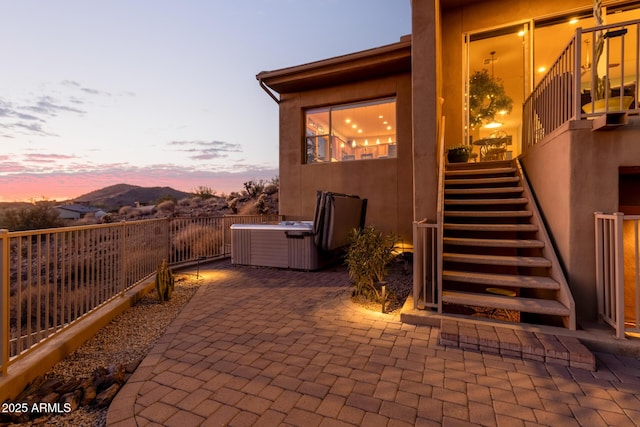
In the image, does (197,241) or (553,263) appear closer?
(553,263)

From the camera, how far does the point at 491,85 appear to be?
6.89m

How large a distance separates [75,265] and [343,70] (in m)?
7.08

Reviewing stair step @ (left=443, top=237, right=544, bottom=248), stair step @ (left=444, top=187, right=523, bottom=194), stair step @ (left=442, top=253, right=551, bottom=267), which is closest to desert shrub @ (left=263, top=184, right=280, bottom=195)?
stair step @ (left=444, top=187, right=523, bottom=194)

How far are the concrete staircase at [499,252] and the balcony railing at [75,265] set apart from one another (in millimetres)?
3792

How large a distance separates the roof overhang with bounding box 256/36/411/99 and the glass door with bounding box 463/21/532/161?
59.0 inches

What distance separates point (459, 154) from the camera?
5945mm

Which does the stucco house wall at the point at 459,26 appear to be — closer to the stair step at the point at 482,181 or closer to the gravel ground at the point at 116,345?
the stair step at the point at 482,181

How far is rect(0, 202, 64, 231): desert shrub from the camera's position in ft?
36.6

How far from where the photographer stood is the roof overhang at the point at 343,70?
22.7 ft

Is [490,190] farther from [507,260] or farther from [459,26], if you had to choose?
[459,26]

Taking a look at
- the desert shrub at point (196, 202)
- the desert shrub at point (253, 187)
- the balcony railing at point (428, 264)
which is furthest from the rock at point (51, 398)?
the desert shrub at point (196, 202)

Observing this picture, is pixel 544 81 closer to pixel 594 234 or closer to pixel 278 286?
pixel 594 234

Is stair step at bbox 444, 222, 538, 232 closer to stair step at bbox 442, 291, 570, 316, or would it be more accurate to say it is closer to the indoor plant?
stair step at bbox 442, 291, 570, 316

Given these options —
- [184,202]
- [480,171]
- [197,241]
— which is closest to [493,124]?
[480,171]
